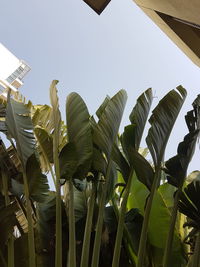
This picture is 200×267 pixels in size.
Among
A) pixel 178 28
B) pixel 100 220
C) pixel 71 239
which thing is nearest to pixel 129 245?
pixel 100 220

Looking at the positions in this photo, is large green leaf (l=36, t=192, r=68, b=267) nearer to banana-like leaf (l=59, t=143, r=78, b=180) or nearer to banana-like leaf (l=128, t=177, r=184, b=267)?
banana-like leaf (l=59, t=143, r=78, b=180)

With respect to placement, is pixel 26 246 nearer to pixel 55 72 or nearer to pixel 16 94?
pixel 16 94

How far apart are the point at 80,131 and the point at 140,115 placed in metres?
0.38

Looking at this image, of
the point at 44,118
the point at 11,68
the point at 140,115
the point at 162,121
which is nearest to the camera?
the point at 162,121

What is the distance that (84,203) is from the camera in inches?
92.8

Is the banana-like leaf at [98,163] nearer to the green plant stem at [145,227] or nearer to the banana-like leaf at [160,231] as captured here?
the green plant stem at [145,227]

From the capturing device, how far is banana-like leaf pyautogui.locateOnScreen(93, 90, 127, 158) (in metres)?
2.09

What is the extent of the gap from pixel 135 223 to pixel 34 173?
0.72 meters

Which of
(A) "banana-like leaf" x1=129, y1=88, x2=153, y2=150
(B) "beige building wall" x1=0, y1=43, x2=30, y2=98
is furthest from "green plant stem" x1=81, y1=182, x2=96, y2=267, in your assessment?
(B) "beige building wall" x1=0, y1=43, x2=30, y2=98

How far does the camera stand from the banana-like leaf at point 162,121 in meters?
2.01

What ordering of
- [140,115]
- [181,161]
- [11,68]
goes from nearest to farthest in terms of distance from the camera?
[181,161], [140,115], [11,68]

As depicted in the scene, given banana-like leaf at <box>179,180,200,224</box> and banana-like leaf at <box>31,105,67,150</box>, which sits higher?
banana-like leaf at <box>179,180,200,224</box>

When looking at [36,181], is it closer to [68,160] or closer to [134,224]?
[68,160]

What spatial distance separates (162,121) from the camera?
208 centimetres
